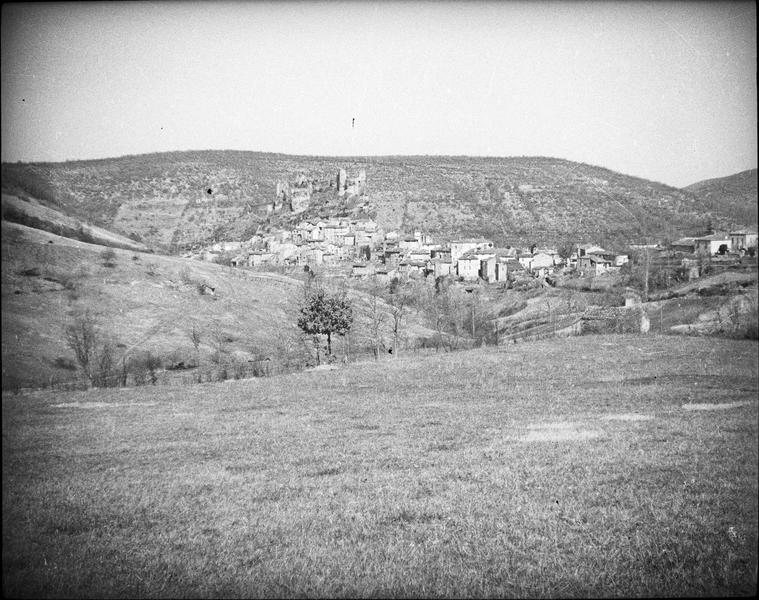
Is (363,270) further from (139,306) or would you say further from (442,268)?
(139,306)

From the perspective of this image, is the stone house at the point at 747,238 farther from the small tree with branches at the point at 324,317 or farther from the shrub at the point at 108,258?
the shrub at the point at 108,258

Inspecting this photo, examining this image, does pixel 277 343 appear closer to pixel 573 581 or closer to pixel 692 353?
pixel 692 353

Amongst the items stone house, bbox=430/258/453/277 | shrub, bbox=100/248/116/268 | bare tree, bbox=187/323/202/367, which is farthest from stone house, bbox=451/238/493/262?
bare tree, bbox=187/323/202/367

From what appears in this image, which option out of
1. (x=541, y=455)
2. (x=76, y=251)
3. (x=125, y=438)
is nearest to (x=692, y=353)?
(x=541, y=455)

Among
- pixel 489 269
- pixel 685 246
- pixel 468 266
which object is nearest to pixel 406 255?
pixel 468 266

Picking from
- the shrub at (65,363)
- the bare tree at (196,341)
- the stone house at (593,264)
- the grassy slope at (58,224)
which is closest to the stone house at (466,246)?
the stone house at (593,264)
